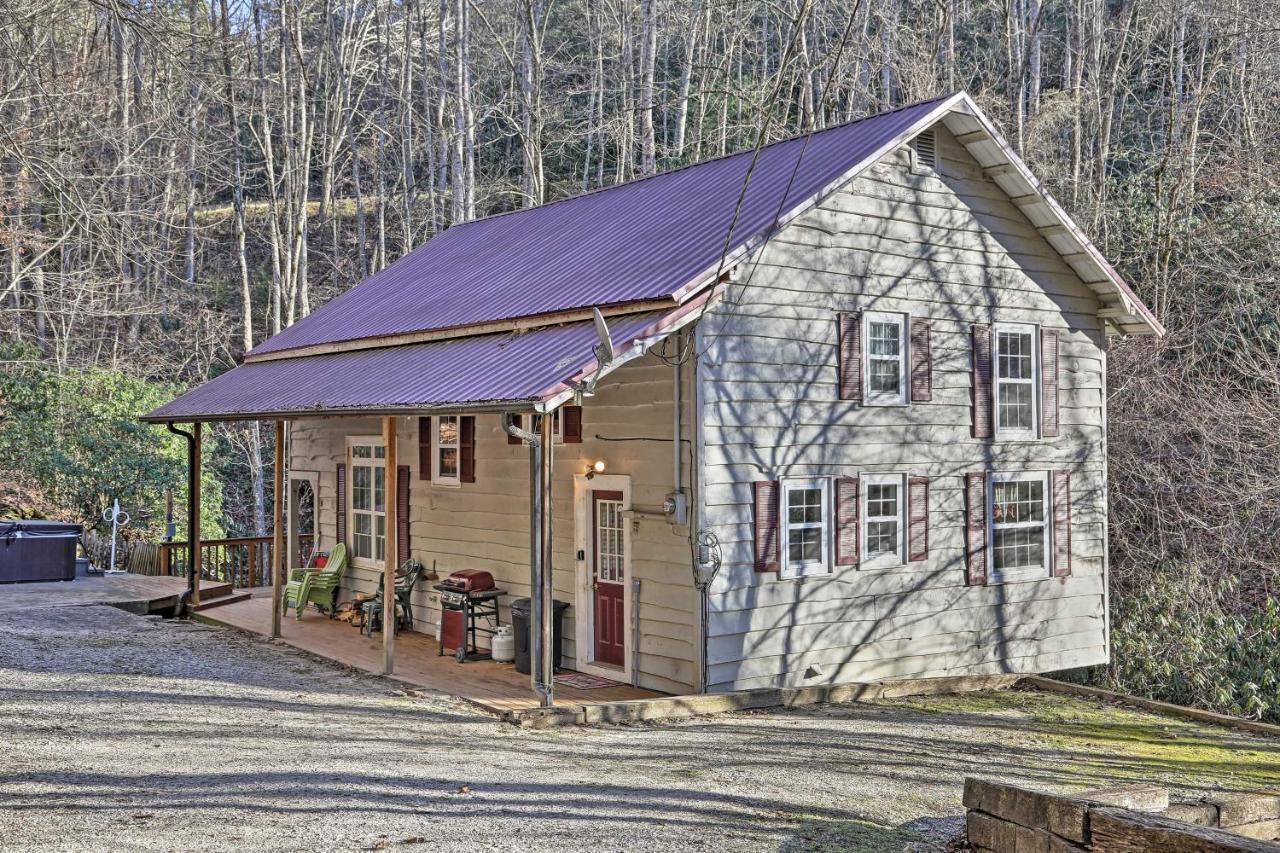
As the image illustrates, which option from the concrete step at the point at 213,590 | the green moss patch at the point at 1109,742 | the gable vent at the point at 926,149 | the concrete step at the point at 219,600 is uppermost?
the gable vent at the point at 926,149

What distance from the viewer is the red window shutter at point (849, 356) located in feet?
43.4

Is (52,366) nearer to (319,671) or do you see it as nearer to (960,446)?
(319,671)

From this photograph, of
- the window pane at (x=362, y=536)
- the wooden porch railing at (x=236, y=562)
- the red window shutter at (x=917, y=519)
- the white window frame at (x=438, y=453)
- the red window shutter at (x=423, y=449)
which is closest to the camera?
the red window shutter at (x=917, y=519)

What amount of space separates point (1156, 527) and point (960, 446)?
5778 millimetres

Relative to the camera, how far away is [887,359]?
1377 cm

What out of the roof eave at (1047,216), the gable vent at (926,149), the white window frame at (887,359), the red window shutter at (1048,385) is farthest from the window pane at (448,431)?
the red window shutter at (1048,385)

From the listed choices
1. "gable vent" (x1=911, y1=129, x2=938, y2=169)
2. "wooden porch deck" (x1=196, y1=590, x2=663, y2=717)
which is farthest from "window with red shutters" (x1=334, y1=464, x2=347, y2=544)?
"gable vent" (x1=911, y1=129, x2=938, y2=169)

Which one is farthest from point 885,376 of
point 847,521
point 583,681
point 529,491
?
point 583,681

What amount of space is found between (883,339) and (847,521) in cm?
212

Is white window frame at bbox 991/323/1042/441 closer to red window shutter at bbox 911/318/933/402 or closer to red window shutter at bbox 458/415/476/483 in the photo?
red window shutter at bbox 911/318/933/402

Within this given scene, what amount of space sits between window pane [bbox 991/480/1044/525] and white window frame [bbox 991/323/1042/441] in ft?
1.93

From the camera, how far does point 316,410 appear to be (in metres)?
13.6

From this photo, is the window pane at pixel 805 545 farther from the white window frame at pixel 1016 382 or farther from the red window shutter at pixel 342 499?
the red window shutter at pixel 342 499

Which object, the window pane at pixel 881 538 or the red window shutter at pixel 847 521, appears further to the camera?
the window pane at pixel 881 538
